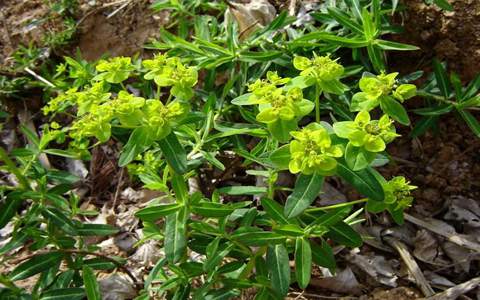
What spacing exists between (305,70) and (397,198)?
649mm

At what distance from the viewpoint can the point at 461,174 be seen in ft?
10.8

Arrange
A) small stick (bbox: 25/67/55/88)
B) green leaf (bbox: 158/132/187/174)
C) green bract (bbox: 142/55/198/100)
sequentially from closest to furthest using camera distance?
1. green leaf (bbox: 158/132/187/174)
2. green bract (bbox: 142/55/198/100)
3. small stick (bbox: 25/67/55/88)

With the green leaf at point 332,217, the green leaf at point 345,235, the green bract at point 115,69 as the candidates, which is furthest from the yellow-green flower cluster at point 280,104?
the green bract at point 115,69

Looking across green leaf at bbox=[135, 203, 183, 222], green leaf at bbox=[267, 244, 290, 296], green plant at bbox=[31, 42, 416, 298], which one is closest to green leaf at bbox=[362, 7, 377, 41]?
green plant at bbox=[31, 42, 416, 298]

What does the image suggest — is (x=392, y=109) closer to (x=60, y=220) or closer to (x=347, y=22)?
(x=347, y=22)

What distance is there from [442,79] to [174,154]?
1.69 metres

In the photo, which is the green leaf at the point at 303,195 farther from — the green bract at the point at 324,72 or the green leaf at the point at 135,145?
the green leaf at the point at 135,145

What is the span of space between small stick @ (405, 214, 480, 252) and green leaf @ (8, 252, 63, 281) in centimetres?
196

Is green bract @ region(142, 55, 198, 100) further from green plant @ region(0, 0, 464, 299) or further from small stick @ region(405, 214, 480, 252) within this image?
small stick @ region(405, 214, 480, 252)

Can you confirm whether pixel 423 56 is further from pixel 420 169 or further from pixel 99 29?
pixel 99 29

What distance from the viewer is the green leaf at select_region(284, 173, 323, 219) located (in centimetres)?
198

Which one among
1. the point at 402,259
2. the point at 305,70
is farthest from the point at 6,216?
the point at 402,259

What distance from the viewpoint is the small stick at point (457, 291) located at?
9.38 feet

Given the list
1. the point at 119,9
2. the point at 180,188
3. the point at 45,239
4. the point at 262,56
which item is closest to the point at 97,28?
the point at 119,9
